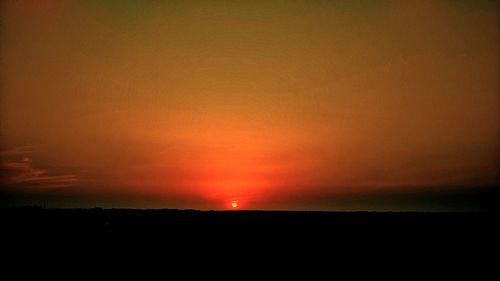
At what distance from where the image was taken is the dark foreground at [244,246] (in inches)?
840

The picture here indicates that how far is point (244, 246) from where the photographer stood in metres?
25.4

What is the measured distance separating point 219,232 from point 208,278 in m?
12.0

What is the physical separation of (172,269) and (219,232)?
1071cm

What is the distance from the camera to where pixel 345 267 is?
68.9ft

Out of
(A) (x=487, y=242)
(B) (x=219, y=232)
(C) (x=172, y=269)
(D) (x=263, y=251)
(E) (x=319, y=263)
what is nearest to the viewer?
(C) (x=172, y=269)

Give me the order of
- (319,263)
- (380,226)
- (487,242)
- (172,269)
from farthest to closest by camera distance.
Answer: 1. (380,226)
2. (487,242)
3. (319,263)
4. (172,269)

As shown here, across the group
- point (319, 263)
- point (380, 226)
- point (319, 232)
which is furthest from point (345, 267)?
point (380, 226)

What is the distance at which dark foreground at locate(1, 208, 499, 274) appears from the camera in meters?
21.3

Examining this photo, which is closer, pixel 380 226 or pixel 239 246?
pixel 239 246

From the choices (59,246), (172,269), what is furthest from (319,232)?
(59,246)

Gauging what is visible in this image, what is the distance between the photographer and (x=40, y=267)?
19500mm

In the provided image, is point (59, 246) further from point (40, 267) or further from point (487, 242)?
point (487, 242)

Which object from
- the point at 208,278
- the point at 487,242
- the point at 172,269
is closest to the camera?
the point at 208,278

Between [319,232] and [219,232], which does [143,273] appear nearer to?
[219,232]
